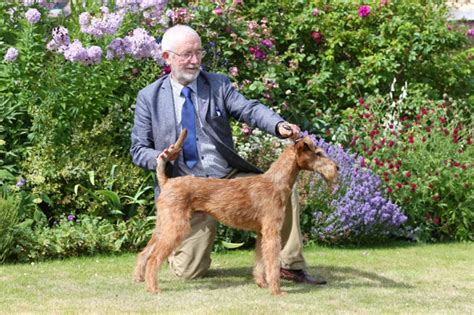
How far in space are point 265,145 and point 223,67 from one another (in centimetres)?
119

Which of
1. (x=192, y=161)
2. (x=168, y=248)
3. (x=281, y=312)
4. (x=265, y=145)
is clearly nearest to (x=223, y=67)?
(x=265, y=145)

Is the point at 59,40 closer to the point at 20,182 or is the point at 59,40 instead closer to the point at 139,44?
the point at 139,44

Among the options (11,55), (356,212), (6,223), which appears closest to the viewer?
(6,223)

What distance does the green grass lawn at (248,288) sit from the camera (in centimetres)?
566

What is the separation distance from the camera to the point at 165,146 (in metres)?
6.64

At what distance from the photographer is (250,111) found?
6.60m

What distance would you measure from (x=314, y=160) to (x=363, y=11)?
4313 mm

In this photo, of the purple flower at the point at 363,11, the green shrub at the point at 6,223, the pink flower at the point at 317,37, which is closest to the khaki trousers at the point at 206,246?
the green shrub at the point at 6,223

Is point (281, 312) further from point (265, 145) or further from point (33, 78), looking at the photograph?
point (33, 78)

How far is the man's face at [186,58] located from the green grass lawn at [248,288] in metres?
1.56

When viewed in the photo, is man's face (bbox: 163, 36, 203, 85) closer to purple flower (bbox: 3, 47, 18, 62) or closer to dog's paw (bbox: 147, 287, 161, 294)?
dog's paw (bbox: 147, 287, 161, 294)

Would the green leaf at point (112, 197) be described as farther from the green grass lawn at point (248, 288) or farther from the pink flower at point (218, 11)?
the pink flower at point (218, 11)

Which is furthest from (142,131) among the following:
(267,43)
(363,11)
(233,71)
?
(363,11)

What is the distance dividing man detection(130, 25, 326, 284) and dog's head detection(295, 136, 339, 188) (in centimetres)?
55
